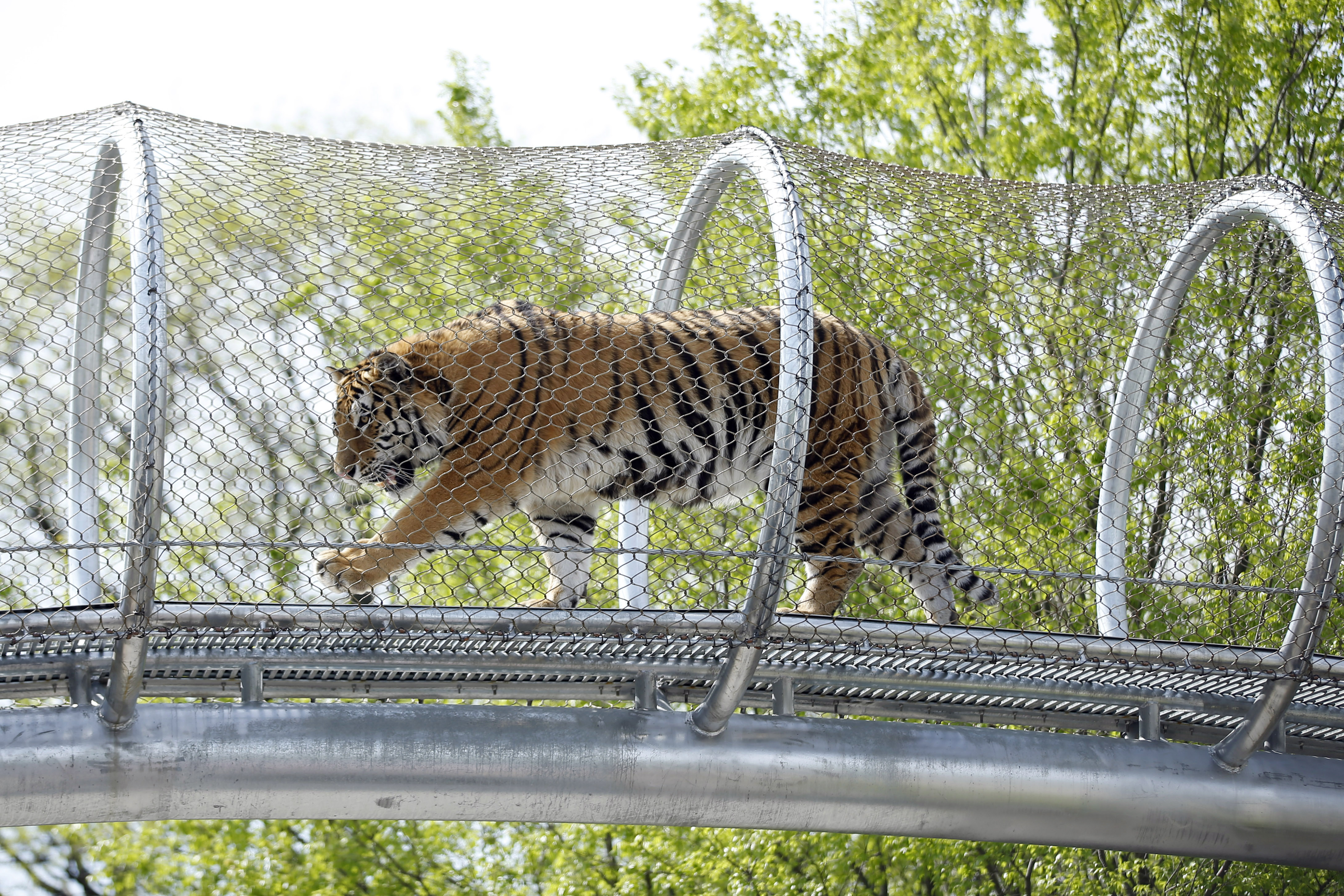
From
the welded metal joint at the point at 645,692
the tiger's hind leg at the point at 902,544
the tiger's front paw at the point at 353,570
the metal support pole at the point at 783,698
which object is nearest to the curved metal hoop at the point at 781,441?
the welded metal joint at the point at 645,692

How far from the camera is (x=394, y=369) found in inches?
181

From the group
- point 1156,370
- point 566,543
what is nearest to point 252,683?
point 566,543

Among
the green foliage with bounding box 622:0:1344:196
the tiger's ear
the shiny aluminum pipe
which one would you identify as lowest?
the shiny aluminum pipe

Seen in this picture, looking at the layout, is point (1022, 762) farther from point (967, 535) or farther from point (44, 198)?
point (44, 198)

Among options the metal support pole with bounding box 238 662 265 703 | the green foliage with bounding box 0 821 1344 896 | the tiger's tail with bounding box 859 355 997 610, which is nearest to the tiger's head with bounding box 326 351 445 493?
the metal support pole with bounding box 238 662 265 703

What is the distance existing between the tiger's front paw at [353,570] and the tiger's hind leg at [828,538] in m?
1.52

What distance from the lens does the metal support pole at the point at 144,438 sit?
295 cm

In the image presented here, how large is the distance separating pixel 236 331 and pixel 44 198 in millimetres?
820

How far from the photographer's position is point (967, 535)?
4.47 m

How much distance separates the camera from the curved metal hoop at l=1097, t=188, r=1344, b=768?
11.6ft

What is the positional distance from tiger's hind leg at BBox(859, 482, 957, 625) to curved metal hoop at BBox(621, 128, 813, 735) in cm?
168

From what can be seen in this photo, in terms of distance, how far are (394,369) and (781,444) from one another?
6.03ft

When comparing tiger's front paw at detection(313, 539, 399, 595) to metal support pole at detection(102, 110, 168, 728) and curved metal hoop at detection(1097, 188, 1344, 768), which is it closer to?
metal support pole at detection(102, 110, 168, 728)

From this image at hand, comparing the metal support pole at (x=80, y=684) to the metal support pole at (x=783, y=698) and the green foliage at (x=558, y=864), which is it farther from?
the green foliage at (x=558, y=864)
